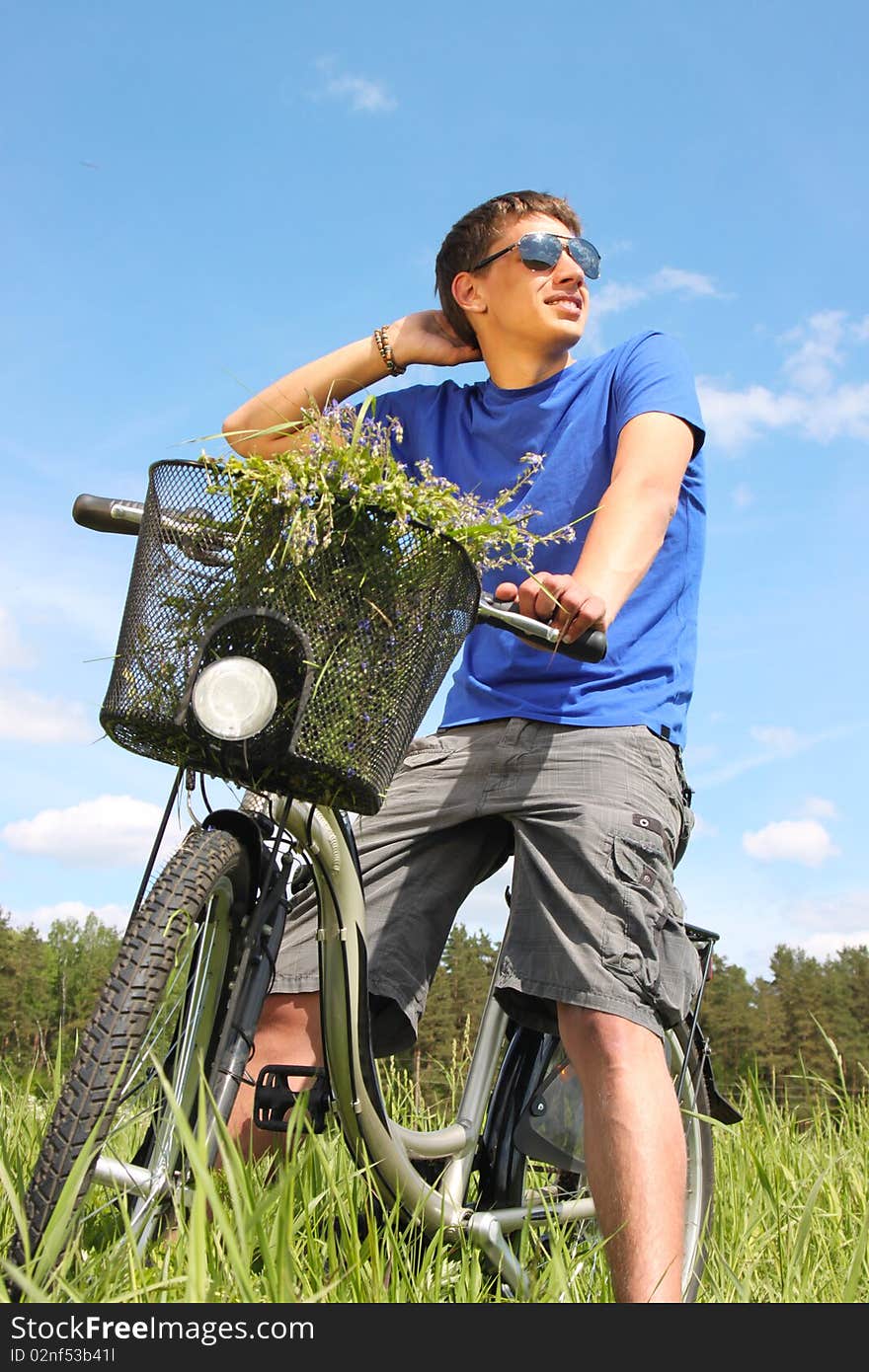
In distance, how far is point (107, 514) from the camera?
2207 mm

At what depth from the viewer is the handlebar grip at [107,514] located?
7.13 ft

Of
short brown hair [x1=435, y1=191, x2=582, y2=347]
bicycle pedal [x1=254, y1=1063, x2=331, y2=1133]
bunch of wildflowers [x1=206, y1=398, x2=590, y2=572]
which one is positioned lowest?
bicycle pedal [x1=254, y1=1063, x2=331, y2=1133]

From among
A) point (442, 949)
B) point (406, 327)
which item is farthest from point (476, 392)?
point (442, 949)

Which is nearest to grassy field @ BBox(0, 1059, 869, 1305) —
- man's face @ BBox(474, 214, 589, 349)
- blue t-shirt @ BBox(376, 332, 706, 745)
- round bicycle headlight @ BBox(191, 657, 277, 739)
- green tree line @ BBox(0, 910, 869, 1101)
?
round bicycle headlight @ BBox(191, 657, 277, 739)

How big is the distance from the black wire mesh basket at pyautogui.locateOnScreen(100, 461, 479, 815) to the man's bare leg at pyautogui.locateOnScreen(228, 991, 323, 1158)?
90 centimetres

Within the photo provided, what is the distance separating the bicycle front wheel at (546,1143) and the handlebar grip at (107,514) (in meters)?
1.56

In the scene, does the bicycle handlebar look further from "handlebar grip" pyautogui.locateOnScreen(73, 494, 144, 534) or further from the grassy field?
the grassy field

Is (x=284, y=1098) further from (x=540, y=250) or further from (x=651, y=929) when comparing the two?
(x=540, y=250)

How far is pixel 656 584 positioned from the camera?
2.70m

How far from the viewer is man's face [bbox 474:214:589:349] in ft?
9.57

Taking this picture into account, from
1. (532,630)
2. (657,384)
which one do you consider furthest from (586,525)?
(532,630)

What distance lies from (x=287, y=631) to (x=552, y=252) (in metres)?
1.58

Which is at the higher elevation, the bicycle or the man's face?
the man's face
